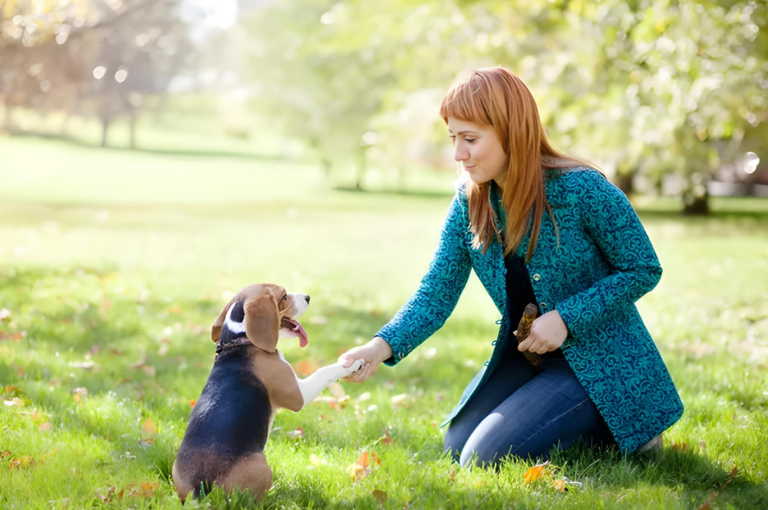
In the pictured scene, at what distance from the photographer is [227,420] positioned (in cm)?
277

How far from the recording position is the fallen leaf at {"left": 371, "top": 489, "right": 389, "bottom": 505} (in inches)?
118

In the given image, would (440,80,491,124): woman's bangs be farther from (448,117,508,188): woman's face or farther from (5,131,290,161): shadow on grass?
(5,131,290,161): shadow on grass

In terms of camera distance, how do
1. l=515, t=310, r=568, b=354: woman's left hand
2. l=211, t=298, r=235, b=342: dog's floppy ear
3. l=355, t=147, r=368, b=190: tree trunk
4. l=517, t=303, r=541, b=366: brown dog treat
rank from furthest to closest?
l=355, t=147, r=368, b=190: tree trunk < l=517, t=303, r=541, b=366: brown dog treat < l=515, t=310, r=568, b=354: woman's left hand < l=211, t=298, r=235, b=342: dog's floppy ear

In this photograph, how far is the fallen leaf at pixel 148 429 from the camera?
148 inches

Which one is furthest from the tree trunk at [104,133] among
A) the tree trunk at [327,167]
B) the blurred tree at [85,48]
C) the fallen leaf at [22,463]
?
the fallen leaf at [22,463]

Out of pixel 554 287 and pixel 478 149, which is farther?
pixel 554 287

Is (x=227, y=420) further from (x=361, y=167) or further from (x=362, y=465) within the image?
(x=361, y=167)

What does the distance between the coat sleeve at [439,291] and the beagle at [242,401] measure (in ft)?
2.23

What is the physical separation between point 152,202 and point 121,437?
2300 cm

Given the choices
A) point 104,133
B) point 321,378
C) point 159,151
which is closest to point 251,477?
point 321,378

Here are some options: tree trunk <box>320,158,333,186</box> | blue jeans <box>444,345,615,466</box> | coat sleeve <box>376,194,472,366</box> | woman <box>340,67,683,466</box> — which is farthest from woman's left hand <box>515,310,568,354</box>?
tree trunk <box>320,158,333,186</box>

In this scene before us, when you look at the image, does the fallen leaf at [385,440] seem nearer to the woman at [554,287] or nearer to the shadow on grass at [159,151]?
the woman at [554,287]

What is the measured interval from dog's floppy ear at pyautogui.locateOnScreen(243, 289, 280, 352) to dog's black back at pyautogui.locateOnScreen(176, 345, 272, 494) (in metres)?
0.09

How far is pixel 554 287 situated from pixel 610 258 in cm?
30
